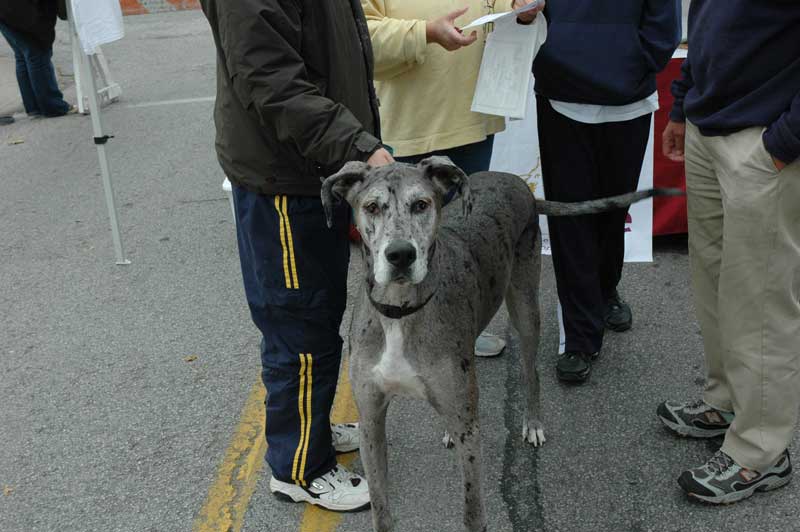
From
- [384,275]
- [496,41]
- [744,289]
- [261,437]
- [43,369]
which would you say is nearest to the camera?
[384,275]

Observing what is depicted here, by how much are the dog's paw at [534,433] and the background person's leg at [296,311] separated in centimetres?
90

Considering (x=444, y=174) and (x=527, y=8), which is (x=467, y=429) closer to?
(x=444, y=174)

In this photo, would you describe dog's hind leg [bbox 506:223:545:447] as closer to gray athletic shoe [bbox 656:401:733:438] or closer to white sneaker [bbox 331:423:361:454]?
gray athletic shoe [bbox 656:401:733:438]

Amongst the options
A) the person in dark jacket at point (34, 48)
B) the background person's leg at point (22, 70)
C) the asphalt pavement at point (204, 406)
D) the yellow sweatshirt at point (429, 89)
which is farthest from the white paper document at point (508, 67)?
the background person's leg at point (22, 70)

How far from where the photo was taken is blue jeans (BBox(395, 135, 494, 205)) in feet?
11.5

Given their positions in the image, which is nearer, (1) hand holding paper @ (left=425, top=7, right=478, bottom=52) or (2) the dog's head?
(2) the dog's head

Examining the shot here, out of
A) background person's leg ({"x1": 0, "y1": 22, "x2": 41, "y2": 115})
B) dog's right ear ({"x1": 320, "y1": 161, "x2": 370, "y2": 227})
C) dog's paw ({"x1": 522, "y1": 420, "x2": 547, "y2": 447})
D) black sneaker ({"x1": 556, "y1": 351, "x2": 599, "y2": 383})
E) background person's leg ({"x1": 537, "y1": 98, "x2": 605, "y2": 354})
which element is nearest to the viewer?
dog's right ear ({"x1": 320, "y1": 161, "x2": 370, "y2": 227})

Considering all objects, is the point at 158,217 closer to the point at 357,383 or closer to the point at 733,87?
the point at 357,383

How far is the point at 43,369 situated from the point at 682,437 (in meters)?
3.41

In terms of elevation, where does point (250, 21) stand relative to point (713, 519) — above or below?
above

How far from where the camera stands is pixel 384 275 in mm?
2270

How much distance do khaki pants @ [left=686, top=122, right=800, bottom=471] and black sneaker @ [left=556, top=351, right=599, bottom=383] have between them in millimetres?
779

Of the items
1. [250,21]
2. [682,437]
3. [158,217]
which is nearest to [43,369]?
[158,217]

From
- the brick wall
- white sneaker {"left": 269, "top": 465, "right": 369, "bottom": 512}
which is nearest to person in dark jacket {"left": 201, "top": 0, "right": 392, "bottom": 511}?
white sneaker {"left": 269, "top": 465, "right": 369, "bottom": 512}
